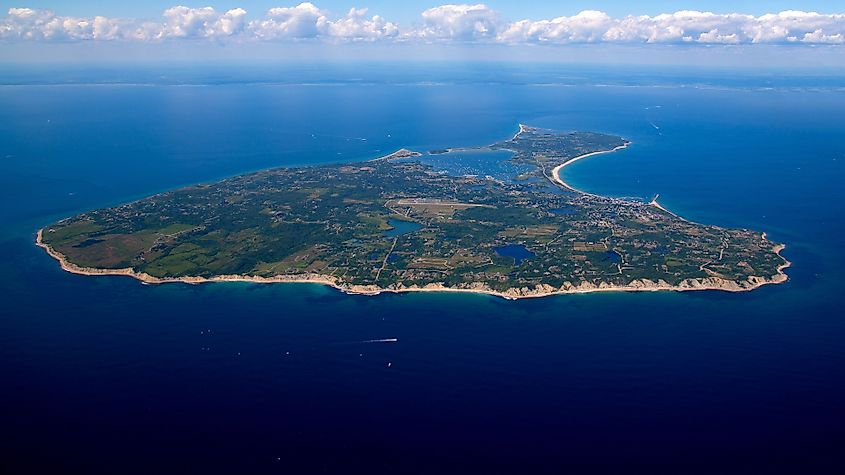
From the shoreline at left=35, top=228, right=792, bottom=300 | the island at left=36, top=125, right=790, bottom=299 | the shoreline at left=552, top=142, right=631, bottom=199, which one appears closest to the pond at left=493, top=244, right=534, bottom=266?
the island at left=36, top=125, right=790, bottom=299

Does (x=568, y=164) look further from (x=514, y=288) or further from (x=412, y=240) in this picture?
(x=514, y=288)

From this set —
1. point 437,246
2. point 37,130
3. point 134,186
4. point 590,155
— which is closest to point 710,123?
point 590,155

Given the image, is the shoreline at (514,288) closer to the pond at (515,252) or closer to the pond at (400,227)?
the pond at (515,252)

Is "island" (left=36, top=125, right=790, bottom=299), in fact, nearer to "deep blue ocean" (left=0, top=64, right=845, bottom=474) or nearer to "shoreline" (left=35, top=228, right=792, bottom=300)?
"shoreline" (left=35, top=228, right=792, bottom=300)

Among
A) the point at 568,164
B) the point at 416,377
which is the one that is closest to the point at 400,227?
the point at 416,377

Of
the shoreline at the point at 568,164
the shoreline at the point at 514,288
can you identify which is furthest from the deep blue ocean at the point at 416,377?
the shoreline at the point at 568,164

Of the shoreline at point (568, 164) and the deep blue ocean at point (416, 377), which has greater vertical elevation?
the shoreline at point (568, 164)

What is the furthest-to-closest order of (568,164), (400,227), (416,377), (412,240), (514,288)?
(568,164) < (400,227) < (412,240) < (514,288) < (416,377)

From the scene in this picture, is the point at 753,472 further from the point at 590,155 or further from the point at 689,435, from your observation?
the point at 590,155

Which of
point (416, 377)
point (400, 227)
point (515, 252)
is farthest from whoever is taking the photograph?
point (400, 227)
